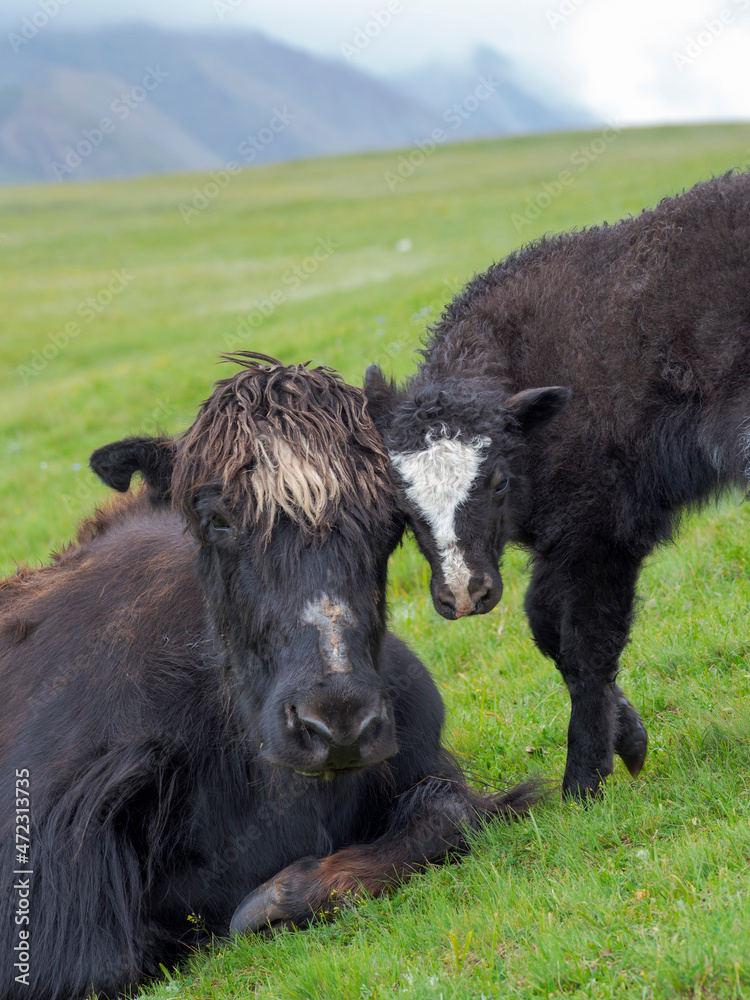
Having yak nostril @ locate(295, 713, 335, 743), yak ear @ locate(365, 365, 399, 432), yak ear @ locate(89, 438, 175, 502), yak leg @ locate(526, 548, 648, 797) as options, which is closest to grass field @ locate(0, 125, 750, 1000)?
yak leg @ locate(526, 548, 648, 797)

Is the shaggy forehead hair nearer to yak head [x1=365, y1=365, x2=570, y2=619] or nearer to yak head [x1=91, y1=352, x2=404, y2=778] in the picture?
yak head [x1=91, y1=352, x2=404, y2=778]

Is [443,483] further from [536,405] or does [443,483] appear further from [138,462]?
[138,462]

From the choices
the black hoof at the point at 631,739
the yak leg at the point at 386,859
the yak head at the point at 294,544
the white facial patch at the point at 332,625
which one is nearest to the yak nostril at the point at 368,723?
the yak head at the point at 294,544

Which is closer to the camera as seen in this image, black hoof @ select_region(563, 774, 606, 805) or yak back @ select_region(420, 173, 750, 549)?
yak back @ select_region(420, 173, 750, 549)

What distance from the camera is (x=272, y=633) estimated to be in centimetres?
393

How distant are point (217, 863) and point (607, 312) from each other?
306 cm

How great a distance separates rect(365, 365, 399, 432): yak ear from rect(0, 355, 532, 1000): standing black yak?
0.38 feet

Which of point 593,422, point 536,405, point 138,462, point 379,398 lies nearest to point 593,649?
point 593,422

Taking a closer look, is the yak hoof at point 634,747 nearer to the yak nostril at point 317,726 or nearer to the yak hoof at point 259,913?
the yak hoof at point 259,913

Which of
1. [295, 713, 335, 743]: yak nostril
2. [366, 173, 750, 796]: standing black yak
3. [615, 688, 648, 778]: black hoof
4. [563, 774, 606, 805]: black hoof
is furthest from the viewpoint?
[615, 688, 648, 778]: black hoof

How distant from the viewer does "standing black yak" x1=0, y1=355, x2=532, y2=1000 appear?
398 centimetres

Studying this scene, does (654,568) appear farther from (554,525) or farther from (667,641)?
(554,525)

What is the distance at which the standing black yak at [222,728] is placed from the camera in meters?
3.98

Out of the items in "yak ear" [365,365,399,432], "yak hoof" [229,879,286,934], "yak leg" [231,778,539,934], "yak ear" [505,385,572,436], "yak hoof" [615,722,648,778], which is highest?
"yak ear" [505,385,572,436]
